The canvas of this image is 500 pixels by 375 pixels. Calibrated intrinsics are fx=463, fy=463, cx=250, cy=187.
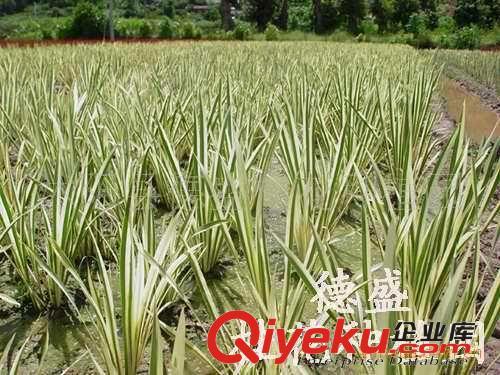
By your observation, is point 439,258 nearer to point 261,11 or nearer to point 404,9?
point 261,11

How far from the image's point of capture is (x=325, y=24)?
33875mm

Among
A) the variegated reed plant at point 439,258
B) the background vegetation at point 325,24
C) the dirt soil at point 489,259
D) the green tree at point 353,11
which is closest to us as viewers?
the variegated reed plant at point 439,258

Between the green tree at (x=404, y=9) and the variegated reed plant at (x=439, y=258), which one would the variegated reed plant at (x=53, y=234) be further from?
the green tree at (x=404, y=9)

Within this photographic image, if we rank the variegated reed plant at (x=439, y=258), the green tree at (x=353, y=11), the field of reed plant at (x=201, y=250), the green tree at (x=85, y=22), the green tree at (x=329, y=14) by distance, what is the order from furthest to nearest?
1. the green tree at (x=329, y=14)
2. the green tree at (x=353, y=11)
3. the green tree at (x=85, y=22)
4. the field of reed plant at (x=201, y=250)
5. the variegated reed plant at (x=439, y=258)

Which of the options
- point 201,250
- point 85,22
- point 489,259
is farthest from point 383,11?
point 489,259

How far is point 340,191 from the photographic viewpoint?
6.05 ft

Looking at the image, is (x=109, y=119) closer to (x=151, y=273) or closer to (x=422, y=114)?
(x=151, y=273)

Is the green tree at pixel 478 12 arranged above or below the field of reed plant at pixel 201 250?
above

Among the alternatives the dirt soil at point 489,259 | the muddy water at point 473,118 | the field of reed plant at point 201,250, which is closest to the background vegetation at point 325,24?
the muddy water at point 473,118

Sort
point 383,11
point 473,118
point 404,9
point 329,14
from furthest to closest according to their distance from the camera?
1. point 383,11
2. point 404,9
3. point 329,14
4. point 473,118

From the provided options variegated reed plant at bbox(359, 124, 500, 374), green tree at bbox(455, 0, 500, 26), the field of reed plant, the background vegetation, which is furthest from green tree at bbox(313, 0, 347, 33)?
variegated reed plant at bbox(359, 124, 500, 374)

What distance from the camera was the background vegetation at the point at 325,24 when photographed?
2206 centimetres

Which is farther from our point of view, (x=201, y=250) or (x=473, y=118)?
(x=473, y=118)

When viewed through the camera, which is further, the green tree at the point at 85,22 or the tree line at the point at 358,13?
the tree line at the point at 358,13
